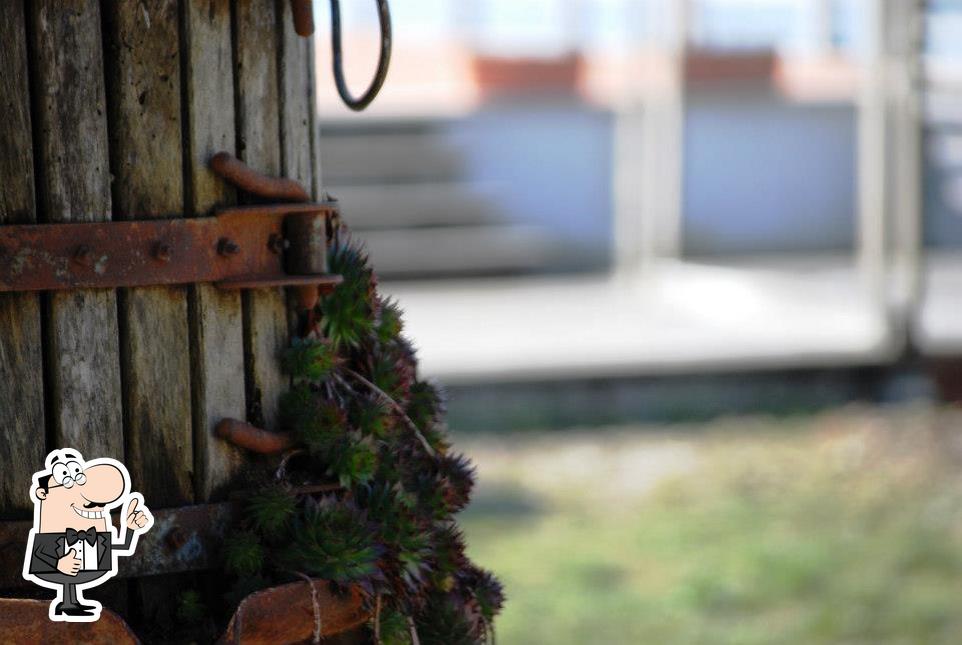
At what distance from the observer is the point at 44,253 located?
5.74 feet

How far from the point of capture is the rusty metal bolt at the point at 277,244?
1898 mm

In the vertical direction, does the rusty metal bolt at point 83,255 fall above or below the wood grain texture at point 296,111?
below

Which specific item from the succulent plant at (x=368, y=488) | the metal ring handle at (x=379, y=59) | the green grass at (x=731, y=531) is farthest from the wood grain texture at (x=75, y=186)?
the green grass at (x=731, y=531)

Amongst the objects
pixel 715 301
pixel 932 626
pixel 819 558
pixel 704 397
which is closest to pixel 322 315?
pixel 932 626

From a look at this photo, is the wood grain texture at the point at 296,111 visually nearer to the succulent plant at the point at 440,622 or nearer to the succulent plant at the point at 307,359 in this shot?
the succulent plant at the point at 307,359

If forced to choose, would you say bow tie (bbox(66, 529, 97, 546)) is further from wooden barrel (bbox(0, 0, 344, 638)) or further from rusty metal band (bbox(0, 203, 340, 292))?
rusty metal band (bbox(0, 203, 340, 292))

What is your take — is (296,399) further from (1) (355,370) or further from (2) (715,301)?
(2) (715,301)

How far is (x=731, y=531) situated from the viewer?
247 inches

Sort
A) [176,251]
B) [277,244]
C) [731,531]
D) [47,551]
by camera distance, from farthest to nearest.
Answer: [731,531], [277,244], [176,251], [47,551]

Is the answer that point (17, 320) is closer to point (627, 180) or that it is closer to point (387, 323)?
point (387, 323)

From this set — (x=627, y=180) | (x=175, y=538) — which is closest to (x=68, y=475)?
(x=175, y=538)

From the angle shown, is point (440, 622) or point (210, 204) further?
point (440, 622)

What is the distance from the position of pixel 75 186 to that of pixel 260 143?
0.80ft

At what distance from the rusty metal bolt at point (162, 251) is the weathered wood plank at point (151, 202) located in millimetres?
11
